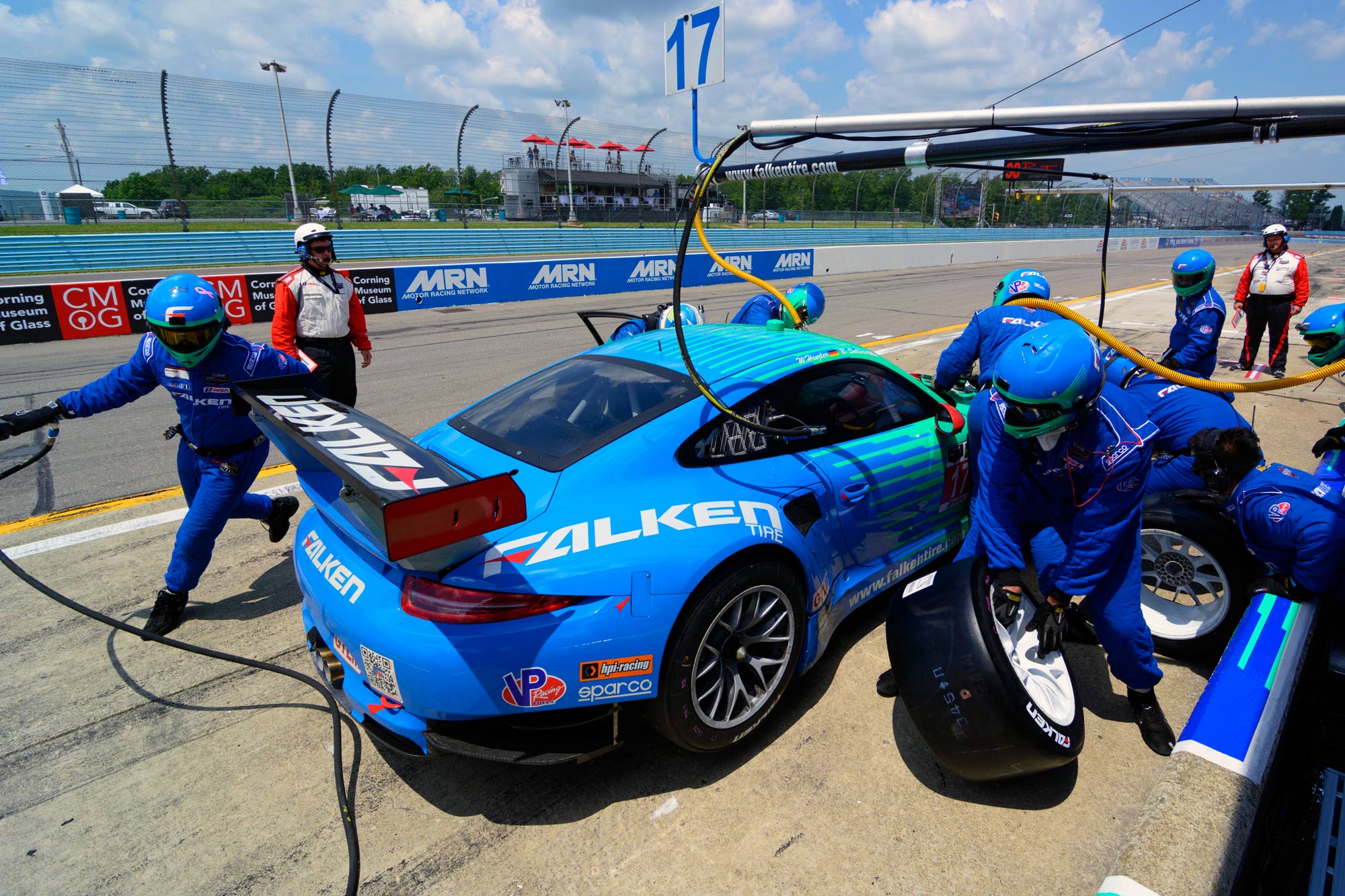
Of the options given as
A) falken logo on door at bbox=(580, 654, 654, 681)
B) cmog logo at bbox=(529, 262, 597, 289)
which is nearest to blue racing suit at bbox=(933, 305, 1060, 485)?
falken logo on door at bbox=(580, 654, 654, 681)

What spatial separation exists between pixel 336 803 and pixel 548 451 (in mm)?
1437

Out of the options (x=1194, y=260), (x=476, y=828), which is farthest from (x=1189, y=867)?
(x=1194, y=260)

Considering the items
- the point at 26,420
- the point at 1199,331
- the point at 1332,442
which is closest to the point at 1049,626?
the point at 1332,442

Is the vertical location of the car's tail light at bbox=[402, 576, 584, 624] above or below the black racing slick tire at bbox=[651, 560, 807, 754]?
above

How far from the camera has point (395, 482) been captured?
2053 millimetres

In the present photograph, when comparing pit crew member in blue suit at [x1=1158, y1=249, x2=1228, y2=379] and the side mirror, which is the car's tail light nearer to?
the side mirror

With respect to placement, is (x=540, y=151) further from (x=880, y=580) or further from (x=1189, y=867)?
(x=1189, y=867)

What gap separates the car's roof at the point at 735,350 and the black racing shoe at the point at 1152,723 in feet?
6.15

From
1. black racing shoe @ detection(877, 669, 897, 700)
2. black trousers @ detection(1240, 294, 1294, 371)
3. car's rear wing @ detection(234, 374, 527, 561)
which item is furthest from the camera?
black trousers @ detection(1240, 294, 1294, 371)

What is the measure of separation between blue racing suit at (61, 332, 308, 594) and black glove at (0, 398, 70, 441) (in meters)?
0.10

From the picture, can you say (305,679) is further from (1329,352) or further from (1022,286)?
(1329,352)

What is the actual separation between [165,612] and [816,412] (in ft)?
10.7

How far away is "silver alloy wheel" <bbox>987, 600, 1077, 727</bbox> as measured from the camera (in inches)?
99.5

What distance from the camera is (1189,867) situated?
1.64m
